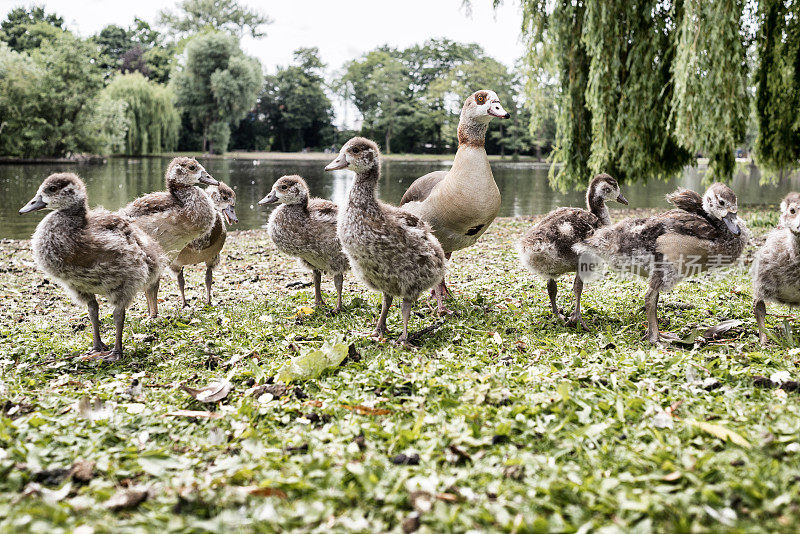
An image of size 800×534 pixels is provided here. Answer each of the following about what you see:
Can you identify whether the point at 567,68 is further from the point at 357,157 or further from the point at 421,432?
the point at 421,432

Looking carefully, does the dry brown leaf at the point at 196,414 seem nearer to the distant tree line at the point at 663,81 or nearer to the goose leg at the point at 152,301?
the goose leg at the point at 152,301

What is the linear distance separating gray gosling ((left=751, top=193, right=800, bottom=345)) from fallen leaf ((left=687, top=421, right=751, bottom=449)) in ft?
6.70

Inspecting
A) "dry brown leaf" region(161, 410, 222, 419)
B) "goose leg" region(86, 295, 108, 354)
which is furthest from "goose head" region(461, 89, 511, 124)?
"dry brown leaf" region(161, 410, 222, 419)

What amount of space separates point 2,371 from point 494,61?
7432 centimetres

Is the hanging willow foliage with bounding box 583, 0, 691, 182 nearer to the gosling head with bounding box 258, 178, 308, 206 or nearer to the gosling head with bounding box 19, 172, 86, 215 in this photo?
the gosling head with bounding box 258, 178, 308, 206

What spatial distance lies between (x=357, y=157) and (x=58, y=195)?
2.62 meters

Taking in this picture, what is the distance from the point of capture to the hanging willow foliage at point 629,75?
42.6 feet

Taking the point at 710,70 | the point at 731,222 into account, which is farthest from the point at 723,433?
the point at 710,70

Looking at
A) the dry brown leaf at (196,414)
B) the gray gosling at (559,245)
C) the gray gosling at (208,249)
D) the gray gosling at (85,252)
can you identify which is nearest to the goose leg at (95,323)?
the gray gosling at (85,252)

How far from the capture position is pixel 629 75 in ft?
44.4

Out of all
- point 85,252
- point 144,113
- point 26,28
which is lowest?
point 85,252

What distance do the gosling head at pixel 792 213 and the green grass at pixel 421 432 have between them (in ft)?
3.23

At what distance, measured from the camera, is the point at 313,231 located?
6473mm

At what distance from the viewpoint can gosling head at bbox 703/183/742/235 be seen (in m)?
5.08
